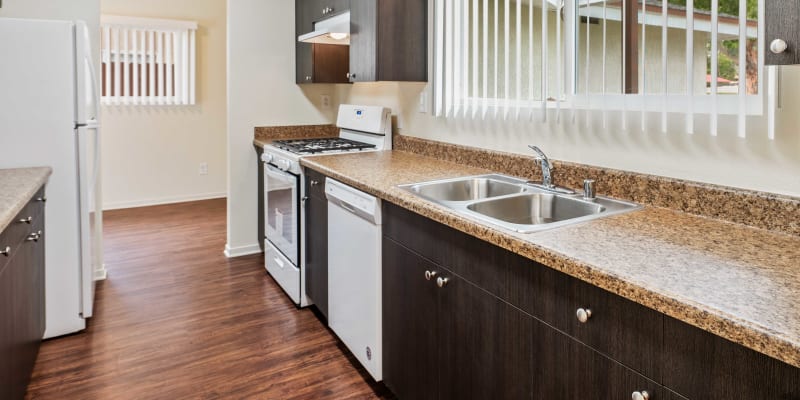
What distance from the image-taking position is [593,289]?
1108 mm

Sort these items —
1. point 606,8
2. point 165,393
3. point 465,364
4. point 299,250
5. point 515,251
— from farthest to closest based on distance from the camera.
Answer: point 299,250
point 165,393
point 606,8
point 465,364
point 515,251

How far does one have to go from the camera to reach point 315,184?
8.83 feet

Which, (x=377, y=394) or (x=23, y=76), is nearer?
(x=377, y=394)

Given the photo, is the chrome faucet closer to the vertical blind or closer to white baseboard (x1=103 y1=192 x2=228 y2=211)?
the vertical blind

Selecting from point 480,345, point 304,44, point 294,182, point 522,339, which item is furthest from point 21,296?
point 304,44

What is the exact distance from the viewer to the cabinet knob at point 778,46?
952 millimetres

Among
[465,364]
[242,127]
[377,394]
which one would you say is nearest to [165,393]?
[377,394]

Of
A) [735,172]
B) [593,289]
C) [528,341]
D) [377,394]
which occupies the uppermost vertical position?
[735,172]

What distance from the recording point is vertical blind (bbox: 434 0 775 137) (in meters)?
1.45

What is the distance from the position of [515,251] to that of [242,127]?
3.01m

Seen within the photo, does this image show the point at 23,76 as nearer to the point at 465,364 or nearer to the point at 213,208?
the point at 465,364

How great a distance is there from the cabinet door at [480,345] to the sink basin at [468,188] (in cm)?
52

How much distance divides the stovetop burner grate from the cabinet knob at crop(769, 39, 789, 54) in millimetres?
2383

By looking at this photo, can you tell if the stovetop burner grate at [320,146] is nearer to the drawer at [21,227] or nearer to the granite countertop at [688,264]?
the drawer at [21,227]
